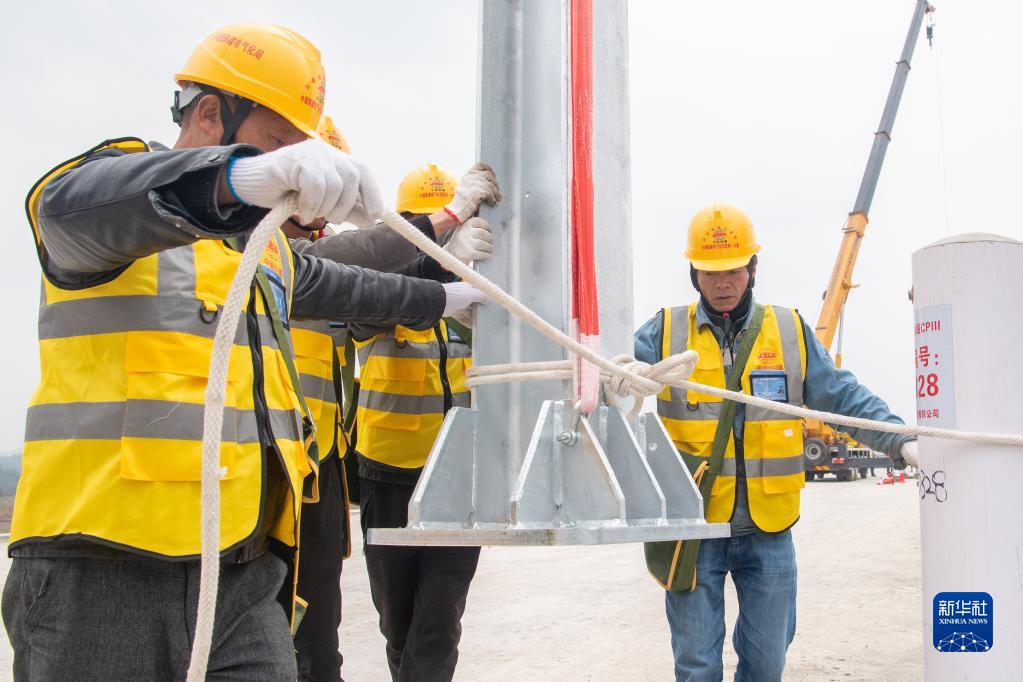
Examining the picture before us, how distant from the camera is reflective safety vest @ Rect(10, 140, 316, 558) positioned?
178 cm

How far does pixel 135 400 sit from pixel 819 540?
30.4 feet

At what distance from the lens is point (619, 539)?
181 centimetres

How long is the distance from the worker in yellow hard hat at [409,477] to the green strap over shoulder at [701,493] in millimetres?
675

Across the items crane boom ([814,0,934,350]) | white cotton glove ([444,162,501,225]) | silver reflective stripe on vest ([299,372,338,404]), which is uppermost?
crane boom ([814,0,934,350])

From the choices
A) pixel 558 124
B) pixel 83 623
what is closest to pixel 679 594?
pixel 558 124

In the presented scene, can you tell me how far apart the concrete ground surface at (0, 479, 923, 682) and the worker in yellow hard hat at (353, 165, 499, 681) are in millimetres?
1059

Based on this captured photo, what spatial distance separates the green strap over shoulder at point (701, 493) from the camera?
11.0ft

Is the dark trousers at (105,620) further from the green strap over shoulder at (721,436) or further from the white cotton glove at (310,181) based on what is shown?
the green strap over shoulder at (721,436)

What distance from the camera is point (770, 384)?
362 centimetres

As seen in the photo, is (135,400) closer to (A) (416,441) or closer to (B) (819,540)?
(A) (416,441)

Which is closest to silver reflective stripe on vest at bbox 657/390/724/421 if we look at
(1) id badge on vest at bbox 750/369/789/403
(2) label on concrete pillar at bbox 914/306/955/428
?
(1) id badge on vest at bbox 750/369/789/403

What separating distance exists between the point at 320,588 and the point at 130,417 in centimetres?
168

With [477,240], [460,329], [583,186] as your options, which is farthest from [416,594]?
[583,186]

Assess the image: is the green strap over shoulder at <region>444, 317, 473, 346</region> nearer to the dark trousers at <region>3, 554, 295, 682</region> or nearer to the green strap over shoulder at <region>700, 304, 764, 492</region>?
the green strap over shoulder at <region>700, 304, 764, 492</region>
